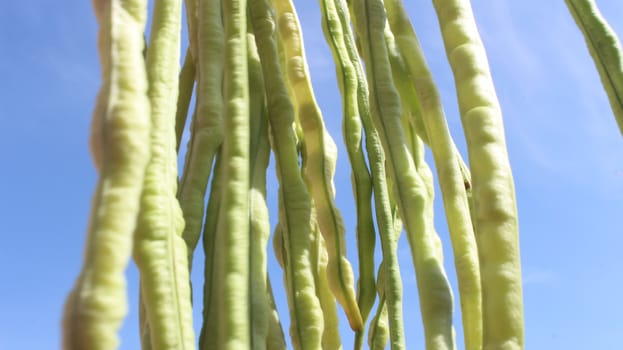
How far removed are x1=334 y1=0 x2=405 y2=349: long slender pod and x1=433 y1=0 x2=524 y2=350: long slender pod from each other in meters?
0.21

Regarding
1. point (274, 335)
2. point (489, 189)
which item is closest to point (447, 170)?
point (489, 189)

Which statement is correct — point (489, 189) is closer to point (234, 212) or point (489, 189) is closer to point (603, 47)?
point (234, 212)

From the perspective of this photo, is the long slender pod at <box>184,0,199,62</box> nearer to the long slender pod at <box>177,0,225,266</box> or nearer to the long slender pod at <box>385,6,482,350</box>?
the long slender pod at <box>177,0,225,266</box>

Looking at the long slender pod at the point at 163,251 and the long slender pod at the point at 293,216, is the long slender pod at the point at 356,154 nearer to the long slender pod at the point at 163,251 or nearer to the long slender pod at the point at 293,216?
the long slender pod at the point at 293,216

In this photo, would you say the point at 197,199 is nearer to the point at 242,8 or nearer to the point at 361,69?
the point at 242,8

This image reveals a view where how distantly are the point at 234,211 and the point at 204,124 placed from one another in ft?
0.51

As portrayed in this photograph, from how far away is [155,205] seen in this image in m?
0.58

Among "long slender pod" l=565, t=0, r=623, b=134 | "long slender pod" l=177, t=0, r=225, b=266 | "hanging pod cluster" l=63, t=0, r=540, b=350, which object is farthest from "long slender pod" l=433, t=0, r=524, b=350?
"long slender pod" l=177, t=0, r=225, b=266

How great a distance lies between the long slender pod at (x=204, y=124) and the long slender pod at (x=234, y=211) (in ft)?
0.04

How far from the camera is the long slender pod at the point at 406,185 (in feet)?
2.39

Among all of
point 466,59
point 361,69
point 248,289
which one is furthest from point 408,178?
point 361,69

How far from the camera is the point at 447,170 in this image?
856 millimetres

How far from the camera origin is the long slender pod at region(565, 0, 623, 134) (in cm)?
87

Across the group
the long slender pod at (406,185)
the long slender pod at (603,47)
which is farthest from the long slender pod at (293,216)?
the long slender pod at (603,47)
